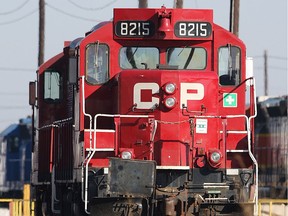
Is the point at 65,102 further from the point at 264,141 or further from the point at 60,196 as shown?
the point at 264,141

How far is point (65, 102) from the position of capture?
1945 centimetres

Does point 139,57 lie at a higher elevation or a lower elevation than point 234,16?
Answer: lower

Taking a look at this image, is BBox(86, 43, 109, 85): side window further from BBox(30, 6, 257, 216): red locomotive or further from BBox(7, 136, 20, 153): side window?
BBox(7, 136, 20, 153): side window

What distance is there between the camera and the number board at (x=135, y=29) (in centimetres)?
1678

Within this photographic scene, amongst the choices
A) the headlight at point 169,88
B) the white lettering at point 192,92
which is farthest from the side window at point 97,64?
the white lettering at point 192,92

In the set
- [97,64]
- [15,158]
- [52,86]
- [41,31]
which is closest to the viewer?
[97,64]

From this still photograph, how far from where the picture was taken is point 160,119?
635 inches

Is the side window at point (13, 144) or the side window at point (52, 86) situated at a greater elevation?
the side window at point (52, 86)

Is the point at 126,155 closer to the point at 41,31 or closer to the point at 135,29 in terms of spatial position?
the point at 135,29

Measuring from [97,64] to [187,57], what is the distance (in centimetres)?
157

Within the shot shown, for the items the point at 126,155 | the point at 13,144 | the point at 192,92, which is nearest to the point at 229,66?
the point at 192,92

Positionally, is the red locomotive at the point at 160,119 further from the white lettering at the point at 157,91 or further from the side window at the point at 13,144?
the side window at the point at 13,144

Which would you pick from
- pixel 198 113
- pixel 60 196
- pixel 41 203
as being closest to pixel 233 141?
pixel 198 113

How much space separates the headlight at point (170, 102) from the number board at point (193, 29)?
1.30 meters
